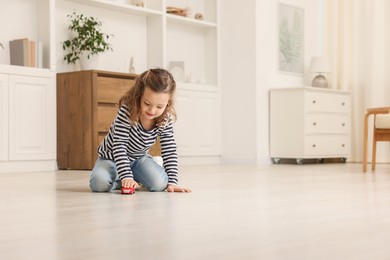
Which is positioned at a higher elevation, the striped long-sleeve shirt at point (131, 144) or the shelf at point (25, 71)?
the shelf at point (25, 71)

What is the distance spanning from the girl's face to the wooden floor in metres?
0.36

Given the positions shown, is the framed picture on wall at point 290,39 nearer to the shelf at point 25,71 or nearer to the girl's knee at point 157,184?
the shelf at point 25,71

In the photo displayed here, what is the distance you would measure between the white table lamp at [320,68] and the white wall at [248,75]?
1.20 feet

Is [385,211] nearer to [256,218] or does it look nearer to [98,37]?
[256,218]

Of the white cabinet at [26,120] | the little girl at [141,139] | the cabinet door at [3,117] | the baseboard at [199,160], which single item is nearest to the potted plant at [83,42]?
the white cabinet at [26,120]

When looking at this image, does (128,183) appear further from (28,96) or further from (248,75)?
(248,75)

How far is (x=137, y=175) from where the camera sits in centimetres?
296

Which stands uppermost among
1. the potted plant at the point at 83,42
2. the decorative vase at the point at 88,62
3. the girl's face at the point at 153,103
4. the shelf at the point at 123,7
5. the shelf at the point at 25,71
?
the shelf at the point at 123,7

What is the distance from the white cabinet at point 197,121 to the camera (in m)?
6.11

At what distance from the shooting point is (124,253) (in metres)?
1.29

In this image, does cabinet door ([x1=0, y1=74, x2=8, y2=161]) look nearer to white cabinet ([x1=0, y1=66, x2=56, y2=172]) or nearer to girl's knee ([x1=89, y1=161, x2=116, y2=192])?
white cabinet ([x1=0, y1=66, x2=56, y2=172])

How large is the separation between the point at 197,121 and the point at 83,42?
4.92ft

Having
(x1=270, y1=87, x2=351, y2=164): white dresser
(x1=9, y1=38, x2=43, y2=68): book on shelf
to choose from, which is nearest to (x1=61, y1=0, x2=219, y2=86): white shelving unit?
(x1=270, y1=87, x2=351, y2=164): white dresser

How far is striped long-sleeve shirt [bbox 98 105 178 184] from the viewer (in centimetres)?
273
